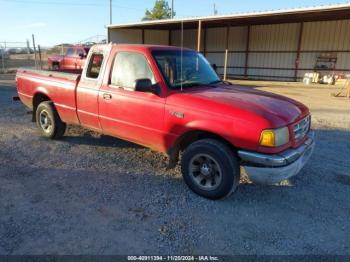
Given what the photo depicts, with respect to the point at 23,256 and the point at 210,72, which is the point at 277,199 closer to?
the point at 210,72

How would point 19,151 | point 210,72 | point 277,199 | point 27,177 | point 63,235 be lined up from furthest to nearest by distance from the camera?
1. point 19,151
2. point 210,72
3. point 27,177
4. point 277,199
5. point 63,235

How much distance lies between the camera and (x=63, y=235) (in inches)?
123

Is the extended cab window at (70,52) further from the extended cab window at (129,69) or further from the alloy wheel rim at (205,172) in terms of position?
the alloy wheel rim at (205,172)

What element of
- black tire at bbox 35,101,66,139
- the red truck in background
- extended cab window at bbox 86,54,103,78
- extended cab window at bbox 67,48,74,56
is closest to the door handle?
extended cab window at bbox 86,54,103,78

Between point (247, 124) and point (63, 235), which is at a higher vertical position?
point (247, 124)

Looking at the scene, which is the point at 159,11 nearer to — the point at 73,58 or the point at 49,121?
the point at 73,58

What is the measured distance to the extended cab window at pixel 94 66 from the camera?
197 inches

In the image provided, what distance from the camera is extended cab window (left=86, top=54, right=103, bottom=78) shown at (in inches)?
197

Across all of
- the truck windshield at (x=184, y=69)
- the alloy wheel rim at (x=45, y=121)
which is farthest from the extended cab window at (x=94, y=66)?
the alloy wheel rim at (x=45, y=121)

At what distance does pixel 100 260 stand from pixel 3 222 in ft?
4.43

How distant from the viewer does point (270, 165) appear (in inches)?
134

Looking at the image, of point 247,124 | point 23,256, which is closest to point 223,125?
point 247,124

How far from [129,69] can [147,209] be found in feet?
6.97

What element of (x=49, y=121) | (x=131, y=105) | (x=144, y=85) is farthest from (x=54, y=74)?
(x=144, y=85)
